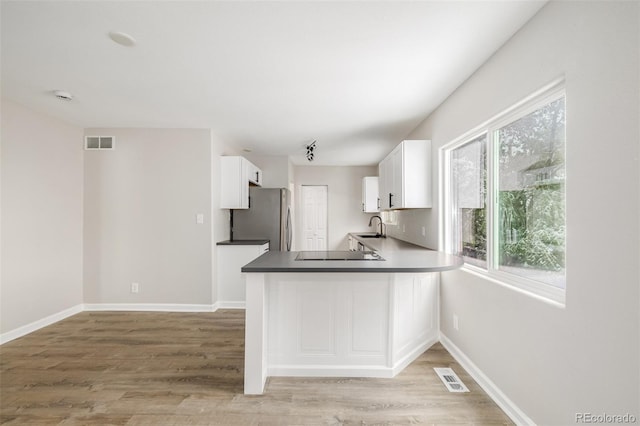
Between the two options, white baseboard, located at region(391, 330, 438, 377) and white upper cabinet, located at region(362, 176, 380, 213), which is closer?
white baseboard, located at region(391, 330, 438, 377)

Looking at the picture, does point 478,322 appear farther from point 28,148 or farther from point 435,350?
point 28,148

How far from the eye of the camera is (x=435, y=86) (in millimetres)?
2584

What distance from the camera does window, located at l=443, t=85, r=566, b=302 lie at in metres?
1.60

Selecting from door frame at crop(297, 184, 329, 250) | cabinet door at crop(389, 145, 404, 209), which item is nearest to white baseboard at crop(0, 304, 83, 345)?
door frame at crop(297, 184, 329, 250)

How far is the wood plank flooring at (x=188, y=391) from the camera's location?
183cm

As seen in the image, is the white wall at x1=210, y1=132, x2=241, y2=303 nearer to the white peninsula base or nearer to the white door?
the white peninsula base

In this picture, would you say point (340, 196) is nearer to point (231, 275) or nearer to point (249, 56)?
point (231, 275)

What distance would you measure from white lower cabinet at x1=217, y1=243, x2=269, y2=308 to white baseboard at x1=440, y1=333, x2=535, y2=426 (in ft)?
9.00

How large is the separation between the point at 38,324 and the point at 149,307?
3.58 ft

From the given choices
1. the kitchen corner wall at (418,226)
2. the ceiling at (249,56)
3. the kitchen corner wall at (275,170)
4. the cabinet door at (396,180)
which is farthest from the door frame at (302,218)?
the ceiling at (249,56)

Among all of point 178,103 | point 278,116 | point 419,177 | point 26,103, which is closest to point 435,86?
point 419,177

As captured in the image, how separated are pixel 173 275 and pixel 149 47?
114 inches

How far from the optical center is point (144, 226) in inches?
154

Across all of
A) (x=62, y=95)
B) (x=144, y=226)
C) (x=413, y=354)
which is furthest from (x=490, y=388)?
(x=62, y=95)
